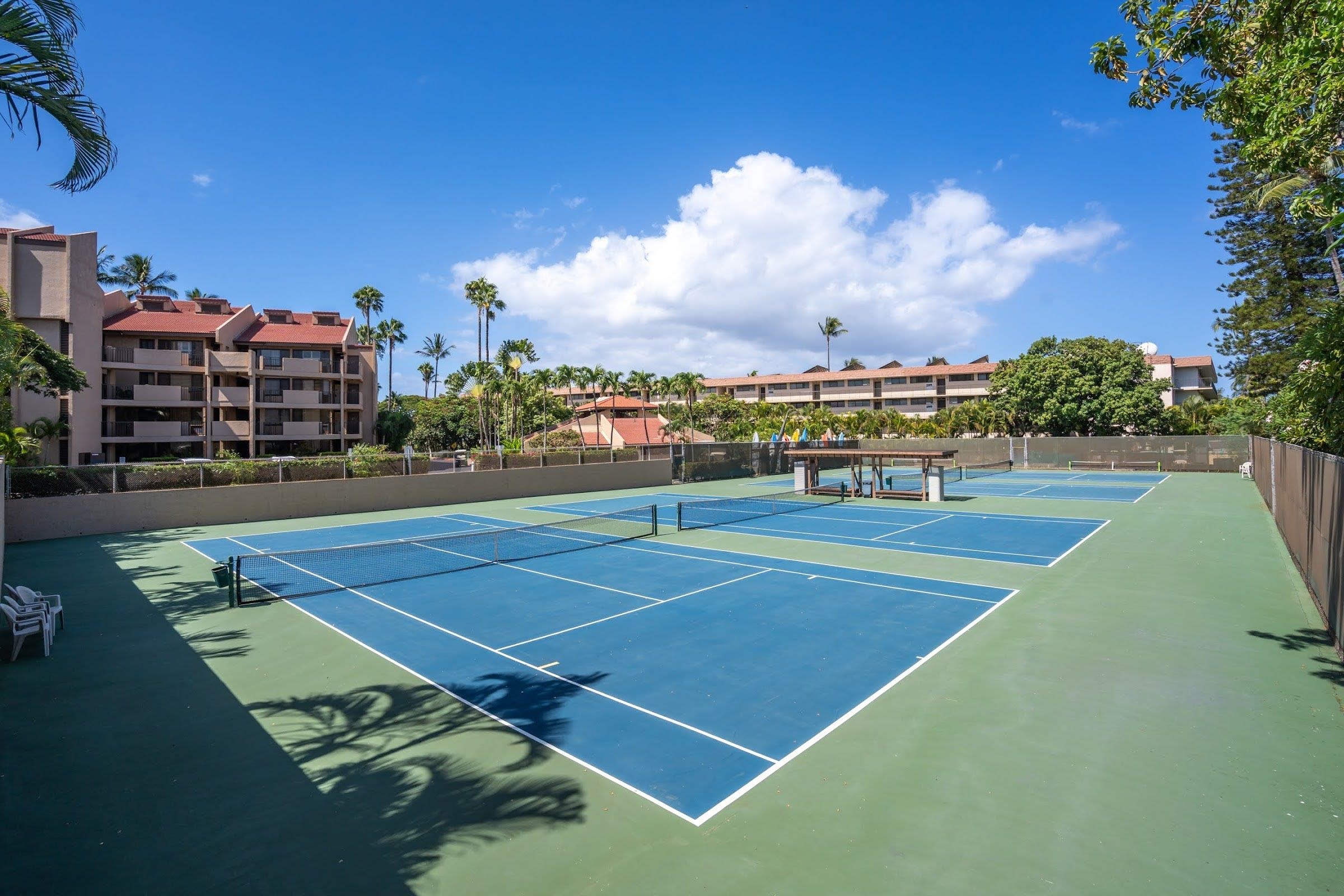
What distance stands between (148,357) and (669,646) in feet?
159

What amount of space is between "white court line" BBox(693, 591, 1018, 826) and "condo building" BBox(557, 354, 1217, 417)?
2642 inches

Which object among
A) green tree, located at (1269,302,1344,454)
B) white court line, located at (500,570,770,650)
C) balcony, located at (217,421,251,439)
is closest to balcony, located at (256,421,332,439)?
balcony, located at (217,421,251,439)

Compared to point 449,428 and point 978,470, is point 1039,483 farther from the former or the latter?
point 449,428

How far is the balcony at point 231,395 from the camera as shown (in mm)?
45656

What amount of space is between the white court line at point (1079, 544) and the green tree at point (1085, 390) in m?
36.6

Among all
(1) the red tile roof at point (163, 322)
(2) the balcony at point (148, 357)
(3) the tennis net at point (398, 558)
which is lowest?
(3) the tennis net at point (398, 558)

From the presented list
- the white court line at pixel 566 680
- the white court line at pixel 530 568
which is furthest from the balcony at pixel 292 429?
the white court line at pixel 566 680

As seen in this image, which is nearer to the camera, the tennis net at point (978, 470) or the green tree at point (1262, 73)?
the green tree at point (1262, 73)

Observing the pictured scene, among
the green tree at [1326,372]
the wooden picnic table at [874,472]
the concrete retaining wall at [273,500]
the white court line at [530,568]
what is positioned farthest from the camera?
the wooden picnic table at [874,472]

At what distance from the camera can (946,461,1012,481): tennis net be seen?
147 ft

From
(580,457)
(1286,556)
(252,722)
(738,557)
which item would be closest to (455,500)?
(580,457)

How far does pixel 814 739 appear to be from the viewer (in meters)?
7.11

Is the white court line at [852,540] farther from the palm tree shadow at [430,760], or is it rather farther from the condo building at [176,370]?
the condo building at [176,370]

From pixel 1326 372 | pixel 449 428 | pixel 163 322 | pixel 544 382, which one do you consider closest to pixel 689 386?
pixel 544 382
